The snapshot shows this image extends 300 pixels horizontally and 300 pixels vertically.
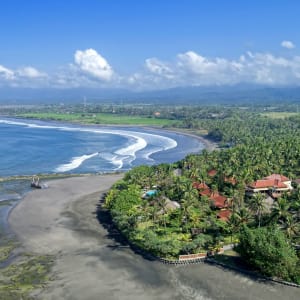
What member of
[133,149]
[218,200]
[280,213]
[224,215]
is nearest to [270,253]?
[280,213]

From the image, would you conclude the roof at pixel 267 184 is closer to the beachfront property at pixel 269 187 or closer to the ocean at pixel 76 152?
the beachfront property at pixel 269 187

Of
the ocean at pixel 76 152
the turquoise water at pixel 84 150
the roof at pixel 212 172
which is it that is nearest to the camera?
the roof at pixel 212 172

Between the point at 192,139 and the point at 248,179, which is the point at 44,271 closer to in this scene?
the point at 248,179

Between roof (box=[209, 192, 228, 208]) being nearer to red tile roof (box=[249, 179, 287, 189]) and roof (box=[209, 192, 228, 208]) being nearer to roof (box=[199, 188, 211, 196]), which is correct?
roof (box=[199, 188, 211, 196])

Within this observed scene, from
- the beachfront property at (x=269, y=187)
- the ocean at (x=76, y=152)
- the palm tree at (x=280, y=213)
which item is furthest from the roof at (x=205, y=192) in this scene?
the ocean at (x=76, y=152)

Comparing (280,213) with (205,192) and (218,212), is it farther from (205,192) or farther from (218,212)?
(205,192)

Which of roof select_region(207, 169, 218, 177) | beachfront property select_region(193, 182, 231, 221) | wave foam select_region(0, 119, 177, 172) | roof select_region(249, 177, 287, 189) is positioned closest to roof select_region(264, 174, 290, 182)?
roof select_region(249, 177, 287, 189)

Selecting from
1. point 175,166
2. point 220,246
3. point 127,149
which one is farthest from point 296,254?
point 127,149
